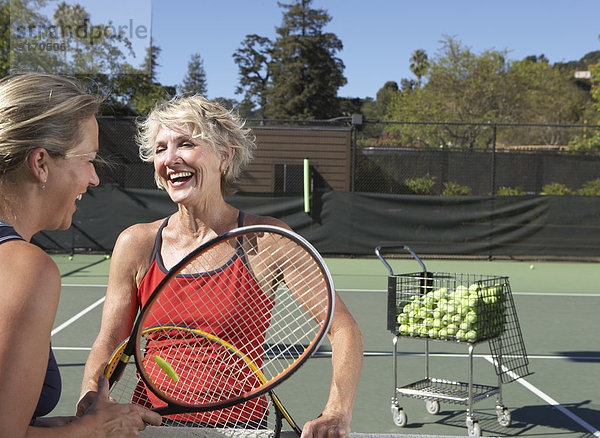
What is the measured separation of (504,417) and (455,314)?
771 millimetres

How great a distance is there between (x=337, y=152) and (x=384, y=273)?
Answer: 4.92 meters

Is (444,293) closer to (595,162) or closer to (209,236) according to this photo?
(209,236)

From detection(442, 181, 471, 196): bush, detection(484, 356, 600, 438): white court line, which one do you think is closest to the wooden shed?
detection(442, 181, 471, 196): bush

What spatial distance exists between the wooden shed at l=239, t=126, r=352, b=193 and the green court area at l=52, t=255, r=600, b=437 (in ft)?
19.5

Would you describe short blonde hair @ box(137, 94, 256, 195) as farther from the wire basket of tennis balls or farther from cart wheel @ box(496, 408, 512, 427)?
cart wheel @ box(496, 408, 512, 427)

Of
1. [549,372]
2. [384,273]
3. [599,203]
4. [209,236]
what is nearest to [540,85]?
[599,203]

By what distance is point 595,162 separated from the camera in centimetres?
1502

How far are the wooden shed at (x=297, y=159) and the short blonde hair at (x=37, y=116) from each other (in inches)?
578

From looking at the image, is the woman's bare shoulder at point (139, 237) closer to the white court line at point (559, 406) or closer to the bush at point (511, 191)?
the white court line at point (559, 406)

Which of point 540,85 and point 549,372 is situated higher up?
point 540,85

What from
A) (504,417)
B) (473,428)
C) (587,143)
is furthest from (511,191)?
(473,428)

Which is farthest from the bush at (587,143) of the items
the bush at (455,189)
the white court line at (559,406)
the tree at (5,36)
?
the white court line at (559,406)

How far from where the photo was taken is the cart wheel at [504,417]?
445cm

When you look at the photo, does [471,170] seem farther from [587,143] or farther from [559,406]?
[559,406]
